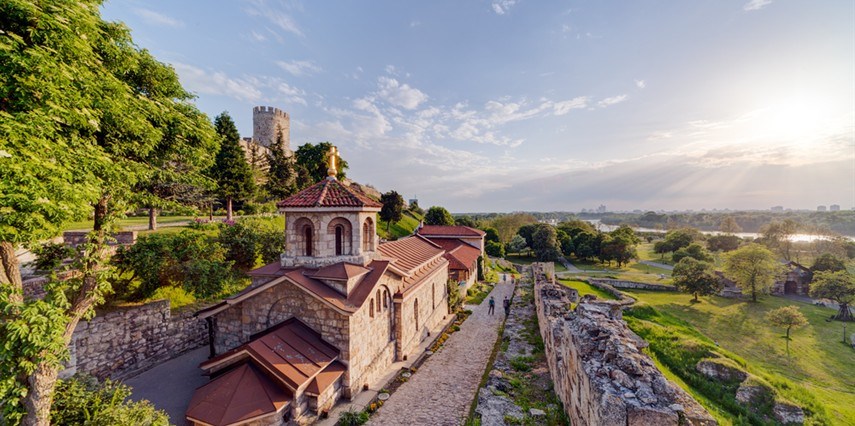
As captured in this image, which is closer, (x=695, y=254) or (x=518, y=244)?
(x=695, y=254)

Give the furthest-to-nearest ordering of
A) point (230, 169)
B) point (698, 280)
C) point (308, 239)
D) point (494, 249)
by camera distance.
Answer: point (494, 249) < point (698, 280) < point (230, 169) < point (308, 239)

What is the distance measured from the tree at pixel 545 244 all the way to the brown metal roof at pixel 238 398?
5144cm

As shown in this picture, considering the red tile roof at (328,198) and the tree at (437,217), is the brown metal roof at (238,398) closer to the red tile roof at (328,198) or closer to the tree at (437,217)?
the red tile roof at (328,198)

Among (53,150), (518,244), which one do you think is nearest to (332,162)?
(53,150)

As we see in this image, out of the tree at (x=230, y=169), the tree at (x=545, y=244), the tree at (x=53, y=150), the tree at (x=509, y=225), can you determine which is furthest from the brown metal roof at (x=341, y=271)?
the tree at (x=509, y=225)

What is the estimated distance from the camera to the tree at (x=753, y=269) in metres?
32.5

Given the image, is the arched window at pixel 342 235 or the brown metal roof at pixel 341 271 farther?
the arched window at pixel 342 235

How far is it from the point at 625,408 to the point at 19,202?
35.2 ft

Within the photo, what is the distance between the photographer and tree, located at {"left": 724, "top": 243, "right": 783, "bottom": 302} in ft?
107

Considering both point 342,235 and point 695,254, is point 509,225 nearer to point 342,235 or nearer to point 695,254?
point 695,254

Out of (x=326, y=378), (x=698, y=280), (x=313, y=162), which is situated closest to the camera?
(x=326, y=378)

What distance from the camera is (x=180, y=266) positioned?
15.1 meters

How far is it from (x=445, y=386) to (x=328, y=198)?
9025 mm

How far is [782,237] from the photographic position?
173ft
